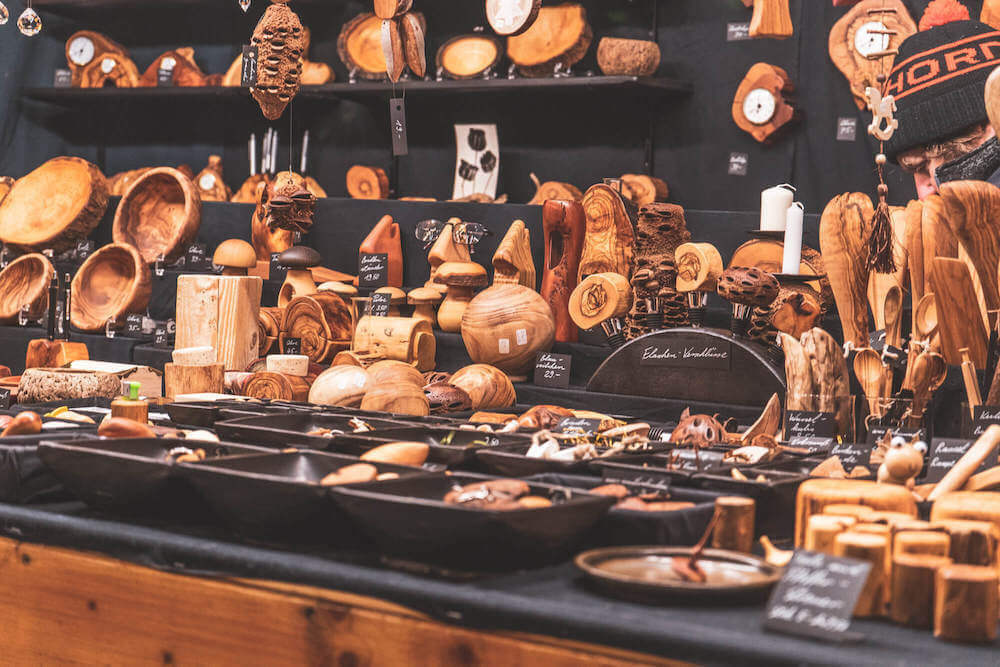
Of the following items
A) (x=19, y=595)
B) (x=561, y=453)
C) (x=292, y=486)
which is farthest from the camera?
(x=561, y=453)

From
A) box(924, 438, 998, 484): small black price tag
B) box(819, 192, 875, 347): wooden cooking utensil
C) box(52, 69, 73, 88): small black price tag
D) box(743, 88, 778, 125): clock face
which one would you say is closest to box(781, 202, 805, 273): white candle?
box(819, 192, 875, 347): wooden cooking utensil

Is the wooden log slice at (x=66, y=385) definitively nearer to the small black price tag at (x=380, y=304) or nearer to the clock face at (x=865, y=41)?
the small black price tag at (x=380, y=304)

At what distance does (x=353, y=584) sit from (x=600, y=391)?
201 centimetres

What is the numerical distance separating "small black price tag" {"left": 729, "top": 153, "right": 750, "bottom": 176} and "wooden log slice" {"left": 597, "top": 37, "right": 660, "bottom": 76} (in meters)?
0.54

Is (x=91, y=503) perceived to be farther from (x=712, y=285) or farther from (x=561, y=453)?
(x=712, y=285)

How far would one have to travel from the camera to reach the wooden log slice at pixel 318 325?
4.00 m

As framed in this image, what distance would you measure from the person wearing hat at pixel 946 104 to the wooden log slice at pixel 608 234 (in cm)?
101

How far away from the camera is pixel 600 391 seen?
3418mm

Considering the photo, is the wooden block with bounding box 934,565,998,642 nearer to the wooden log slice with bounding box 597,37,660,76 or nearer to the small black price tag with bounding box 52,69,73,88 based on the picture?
the wooden log slice with bounding box 597,37,660,76

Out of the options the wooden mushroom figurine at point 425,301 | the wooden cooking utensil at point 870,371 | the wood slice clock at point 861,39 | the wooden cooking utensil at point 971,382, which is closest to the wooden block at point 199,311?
the wooden mushroom figurine at point 425,301

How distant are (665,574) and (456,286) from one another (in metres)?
2.66

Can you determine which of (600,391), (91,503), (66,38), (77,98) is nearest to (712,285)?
(600,391)

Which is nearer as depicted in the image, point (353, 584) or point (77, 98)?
point (353, 584)

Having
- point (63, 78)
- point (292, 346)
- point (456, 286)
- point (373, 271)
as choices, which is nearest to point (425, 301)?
point (456, 286)
